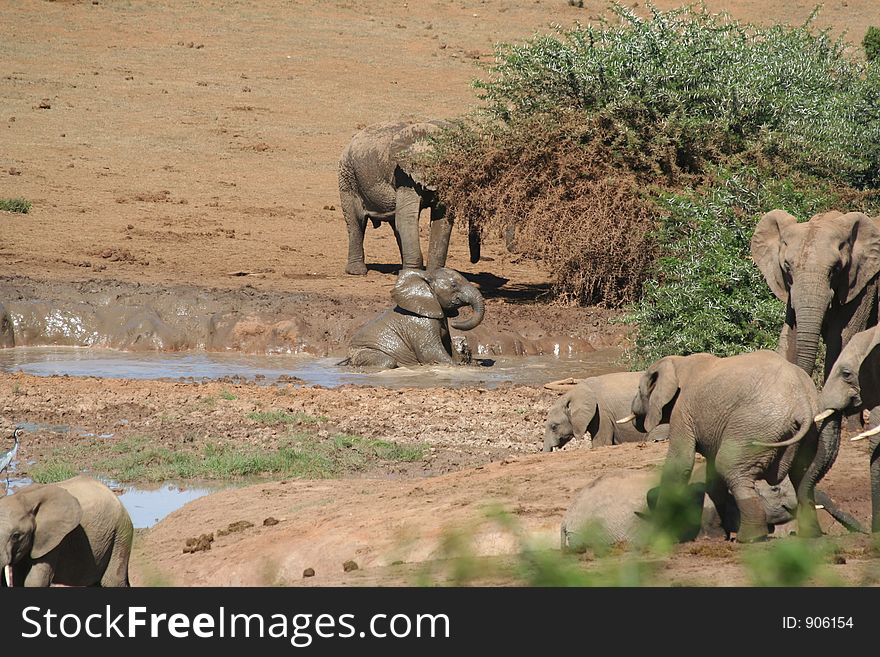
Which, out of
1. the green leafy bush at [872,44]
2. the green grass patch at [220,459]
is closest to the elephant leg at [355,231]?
the green grass patch at [220,459]

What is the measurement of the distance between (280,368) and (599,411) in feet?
19.8

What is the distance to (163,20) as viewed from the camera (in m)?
38.4

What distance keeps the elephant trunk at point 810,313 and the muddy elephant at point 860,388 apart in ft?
5.04

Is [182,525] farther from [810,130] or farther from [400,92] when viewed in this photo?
[400,92]

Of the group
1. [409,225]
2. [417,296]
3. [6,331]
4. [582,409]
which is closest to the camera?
[582,409]

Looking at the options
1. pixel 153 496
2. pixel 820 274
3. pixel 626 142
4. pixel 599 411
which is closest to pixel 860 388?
pixel 820 274

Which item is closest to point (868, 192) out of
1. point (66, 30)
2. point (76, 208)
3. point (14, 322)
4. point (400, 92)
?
point (14, 322)

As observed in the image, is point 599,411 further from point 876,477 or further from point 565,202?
point 565,202

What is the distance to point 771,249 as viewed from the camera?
8961 mm

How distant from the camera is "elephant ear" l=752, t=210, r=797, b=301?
8.91 metres

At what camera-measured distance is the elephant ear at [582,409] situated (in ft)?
31.6

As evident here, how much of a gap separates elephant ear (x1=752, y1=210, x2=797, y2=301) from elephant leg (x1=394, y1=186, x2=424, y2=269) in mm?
10074

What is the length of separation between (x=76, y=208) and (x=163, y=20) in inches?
699

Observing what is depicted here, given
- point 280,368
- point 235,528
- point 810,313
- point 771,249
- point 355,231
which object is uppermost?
point 771,249
